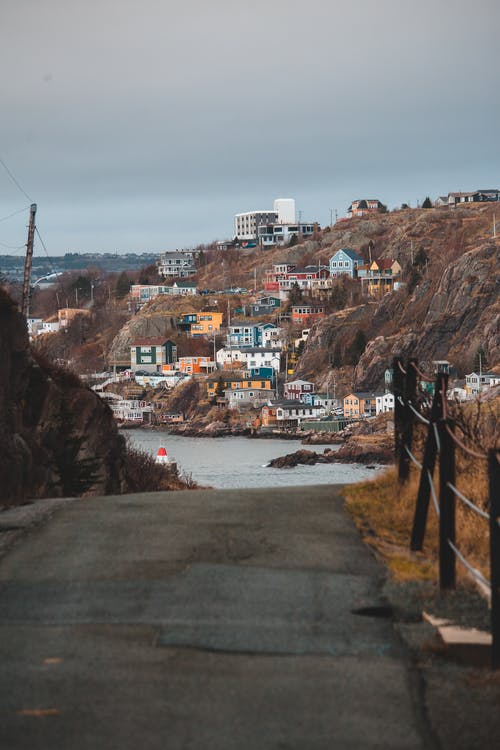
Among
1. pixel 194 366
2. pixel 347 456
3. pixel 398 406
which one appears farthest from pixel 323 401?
→ pixel 398 406

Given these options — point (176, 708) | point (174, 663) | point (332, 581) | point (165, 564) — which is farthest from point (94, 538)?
point (176, 708)

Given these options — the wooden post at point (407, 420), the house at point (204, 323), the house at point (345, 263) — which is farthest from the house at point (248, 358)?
the wooden post at point (407, 420)

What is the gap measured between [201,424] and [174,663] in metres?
135

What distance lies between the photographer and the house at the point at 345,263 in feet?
632

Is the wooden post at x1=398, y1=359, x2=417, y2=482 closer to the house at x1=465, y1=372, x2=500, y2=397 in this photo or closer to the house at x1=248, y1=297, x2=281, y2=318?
the house at x1=465, y1=372, x2=500, y2=397

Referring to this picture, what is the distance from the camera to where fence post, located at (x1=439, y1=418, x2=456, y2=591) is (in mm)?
6938

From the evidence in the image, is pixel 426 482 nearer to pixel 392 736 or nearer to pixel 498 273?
pixel 392 736

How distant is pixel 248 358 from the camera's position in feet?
546

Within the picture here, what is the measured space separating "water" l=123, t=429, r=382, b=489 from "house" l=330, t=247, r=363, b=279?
6494cm

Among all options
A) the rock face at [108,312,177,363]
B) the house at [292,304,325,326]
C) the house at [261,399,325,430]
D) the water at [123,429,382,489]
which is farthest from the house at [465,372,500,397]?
the rock face at [108,312,177,363]

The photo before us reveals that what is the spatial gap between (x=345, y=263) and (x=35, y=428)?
17620 centimetres

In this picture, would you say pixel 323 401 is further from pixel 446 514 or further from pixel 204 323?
pixel 446 514

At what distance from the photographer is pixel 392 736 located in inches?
179

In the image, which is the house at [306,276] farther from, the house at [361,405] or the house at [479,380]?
the house at [479,380]
